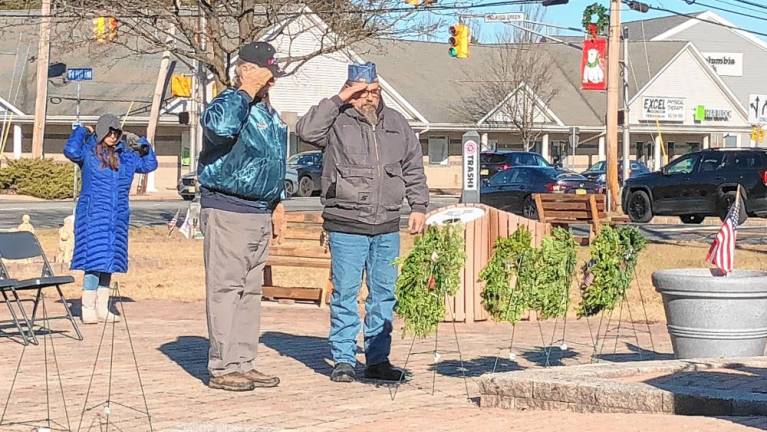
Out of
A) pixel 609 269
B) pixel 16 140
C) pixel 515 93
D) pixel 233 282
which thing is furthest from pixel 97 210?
pixel 515 93

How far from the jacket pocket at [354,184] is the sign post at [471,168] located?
7607mm

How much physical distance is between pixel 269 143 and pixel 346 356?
152cm

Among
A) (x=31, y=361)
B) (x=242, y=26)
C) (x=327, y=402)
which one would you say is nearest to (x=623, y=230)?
(x=327, y=402)

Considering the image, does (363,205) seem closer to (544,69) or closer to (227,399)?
(227,399)

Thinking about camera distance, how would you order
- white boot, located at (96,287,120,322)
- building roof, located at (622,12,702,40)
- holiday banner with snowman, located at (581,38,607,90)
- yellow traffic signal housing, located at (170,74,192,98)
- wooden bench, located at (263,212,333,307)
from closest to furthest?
1. white boot, located at (96,287,120,322)
2. wooden bench, located at (263,212,333,307)
3. holiday banner with snowman, located at (581,38,607,90)
4. yellow traffic signal housing, located at (170,74,192,98)
5. building roof, located at (622,12,702,40)

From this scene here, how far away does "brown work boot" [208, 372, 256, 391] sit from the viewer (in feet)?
27.8

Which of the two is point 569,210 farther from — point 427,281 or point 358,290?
point 427,281

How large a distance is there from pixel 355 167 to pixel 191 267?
1023 cm

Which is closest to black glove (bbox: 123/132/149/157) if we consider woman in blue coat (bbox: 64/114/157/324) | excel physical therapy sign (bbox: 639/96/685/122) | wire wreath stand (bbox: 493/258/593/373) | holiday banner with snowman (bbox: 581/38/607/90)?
woman in blue coat (bbox: 64/114/157/324)

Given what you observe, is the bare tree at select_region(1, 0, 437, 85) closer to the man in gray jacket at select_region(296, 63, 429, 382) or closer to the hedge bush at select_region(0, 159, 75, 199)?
the man in gray jacket at select_region(296, 63, 429, 382)

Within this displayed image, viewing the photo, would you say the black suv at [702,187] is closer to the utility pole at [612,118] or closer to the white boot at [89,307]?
the utility pole at [612,118]

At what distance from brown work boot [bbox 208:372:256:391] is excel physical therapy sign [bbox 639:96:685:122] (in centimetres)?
5891

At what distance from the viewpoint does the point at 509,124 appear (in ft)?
202

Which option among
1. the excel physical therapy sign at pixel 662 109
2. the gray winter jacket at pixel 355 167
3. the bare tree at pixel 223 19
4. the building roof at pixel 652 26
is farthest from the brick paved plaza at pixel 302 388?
the building roof at pixel 652 26
